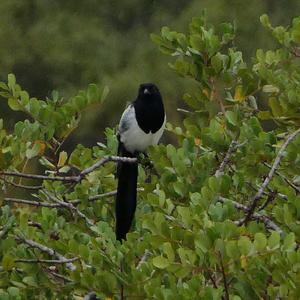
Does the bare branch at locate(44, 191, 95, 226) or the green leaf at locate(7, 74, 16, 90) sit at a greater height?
the green leaf at locate(7, 74, 16, 90)

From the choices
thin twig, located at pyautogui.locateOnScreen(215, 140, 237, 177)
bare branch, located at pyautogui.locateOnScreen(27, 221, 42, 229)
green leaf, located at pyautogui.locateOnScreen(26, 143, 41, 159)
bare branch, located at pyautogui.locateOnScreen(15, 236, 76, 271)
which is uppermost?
thin twig, located at pyautogui.locateOnScreen(215, 140, 237, 177)

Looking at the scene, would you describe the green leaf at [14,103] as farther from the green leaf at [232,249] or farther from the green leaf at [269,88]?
the green leaf at [232,249]

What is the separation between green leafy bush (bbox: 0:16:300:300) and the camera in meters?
2.72

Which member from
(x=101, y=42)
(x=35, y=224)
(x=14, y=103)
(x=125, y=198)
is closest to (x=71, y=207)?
(x=35, y=224)

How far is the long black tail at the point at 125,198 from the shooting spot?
401 centimetres

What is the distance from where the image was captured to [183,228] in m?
2.89

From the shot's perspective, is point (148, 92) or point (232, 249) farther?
point (148, 92)

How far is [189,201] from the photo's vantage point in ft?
10.9

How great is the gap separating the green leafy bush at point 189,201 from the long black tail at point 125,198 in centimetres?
7

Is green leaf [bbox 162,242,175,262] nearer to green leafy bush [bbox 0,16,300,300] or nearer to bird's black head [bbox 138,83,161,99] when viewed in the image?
green leafy bush [bbox 0,16,300,300]

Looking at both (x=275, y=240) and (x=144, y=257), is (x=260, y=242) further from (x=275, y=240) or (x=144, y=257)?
(x=144, y=257)

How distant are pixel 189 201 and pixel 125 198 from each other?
0.98 meters

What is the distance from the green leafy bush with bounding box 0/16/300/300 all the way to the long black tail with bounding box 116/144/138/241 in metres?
0.07

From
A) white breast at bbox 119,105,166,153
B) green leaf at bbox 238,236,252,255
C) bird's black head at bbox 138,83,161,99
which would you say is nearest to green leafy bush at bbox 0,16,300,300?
green leaf at bbox 238,236,252,255
